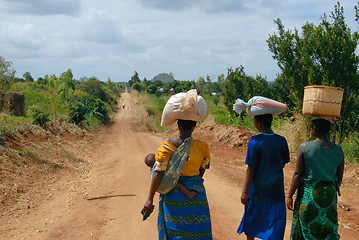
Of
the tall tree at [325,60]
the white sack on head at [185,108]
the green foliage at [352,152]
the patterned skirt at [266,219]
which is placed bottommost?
the green foliage at [352,152]

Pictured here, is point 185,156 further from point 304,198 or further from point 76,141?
point 76,141

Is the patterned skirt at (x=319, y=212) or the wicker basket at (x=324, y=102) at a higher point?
the wicker basket at (x=324, y=102)

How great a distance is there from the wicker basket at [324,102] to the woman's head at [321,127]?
0.08m


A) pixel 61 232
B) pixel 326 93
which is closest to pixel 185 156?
pixel 326 93

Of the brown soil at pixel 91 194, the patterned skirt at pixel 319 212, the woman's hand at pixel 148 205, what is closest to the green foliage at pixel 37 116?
the brown soil at pixel 91 194

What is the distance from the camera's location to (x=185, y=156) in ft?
9.12

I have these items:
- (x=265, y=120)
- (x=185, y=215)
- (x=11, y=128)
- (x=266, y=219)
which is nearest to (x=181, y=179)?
(x=185, y=215)

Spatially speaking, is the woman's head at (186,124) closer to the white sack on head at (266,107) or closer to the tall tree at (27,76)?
the white sack on head at (266,107)

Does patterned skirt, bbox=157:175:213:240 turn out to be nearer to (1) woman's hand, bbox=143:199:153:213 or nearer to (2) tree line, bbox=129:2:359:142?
(1) woman's hand, bbox=143:199:153:213

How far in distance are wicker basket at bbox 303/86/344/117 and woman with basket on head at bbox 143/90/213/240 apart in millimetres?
1269

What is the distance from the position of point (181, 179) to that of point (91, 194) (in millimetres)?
5232

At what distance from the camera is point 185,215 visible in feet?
9.24

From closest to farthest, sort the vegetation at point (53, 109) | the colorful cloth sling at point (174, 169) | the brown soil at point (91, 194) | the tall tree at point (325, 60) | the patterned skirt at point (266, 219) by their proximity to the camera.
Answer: the colorful cloth sling at point (174, 169)
the patterned skirt at point (266, 219)
the brown soil at point (91, 194)
the tall tree at point (325, 60)
the vegetation at point (53, 109)

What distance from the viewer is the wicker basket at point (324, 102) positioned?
11.0 feet
